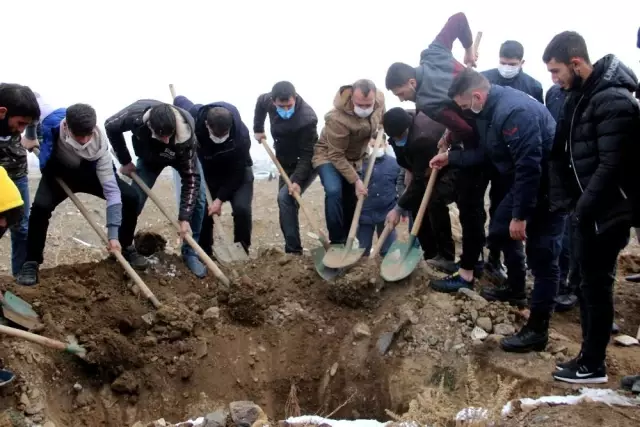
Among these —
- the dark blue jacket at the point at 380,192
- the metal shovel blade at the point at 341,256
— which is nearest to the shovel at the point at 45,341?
the metal shovel blade at the point at 341,256

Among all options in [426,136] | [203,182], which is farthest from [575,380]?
[203,182]

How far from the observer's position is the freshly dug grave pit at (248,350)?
3.61m

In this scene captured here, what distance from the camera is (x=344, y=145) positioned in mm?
5094

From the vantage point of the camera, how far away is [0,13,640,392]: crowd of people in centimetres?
288

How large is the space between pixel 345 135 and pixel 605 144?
259 cm

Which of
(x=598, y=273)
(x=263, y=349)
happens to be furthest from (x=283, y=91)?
(x=598, y=273)

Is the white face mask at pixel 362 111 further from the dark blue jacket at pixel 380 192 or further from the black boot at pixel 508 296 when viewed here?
the black boot at pixel 508 296

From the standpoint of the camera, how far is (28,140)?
475 cm

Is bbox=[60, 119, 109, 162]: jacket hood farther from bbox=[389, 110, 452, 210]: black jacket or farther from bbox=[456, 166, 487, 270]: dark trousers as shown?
bbox=[456, 166, 487, 270]: dark trousers

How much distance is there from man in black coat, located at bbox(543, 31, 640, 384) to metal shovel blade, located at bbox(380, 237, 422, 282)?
162 cm

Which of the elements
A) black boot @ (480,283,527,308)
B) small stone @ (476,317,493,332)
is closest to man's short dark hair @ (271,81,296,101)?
black boot @ (480,283,527,308)

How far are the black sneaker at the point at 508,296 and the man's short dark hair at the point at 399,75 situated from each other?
1772 mm

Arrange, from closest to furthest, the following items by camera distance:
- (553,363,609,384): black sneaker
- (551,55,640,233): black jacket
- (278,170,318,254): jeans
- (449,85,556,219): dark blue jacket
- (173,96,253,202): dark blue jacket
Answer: (551,55,640,233): black jacket < (553,363,609,384): black sneaker < (449,85,556,219): dark blue jacket < (173,96,253,202): dark blue jacket < (278,170,318,254): jeans

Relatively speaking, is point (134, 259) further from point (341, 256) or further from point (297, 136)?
point (297, 136)
